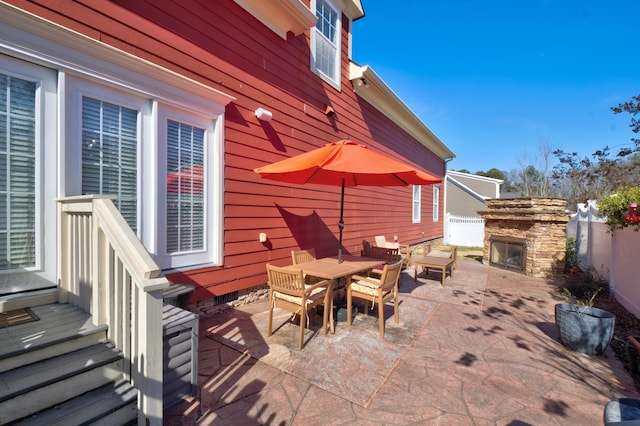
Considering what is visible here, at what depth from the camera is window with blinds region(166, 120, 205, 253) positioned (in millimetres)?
3443

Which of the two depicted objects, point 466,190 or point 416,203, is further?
point 466,190

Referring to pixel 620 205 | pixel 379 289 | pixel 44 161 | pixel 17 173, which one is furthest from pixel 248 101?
pixel 620 205

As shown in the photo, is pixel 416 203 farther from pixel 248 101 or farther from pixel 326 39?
pixel 248 101

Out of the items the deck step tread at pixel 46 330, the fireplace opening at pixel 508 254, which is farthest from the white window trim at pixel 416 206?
the deck step tread at pixel 46 330

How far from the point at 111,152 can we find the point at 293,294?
2.38m

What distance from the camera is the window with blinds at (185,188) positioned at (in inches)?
136

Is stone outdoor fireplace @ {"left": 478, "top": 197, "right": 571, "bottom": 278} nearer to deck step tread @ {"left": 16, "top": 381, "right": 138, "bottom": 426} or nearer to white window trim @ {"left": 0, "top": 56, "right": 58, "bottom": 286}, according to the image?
deck step tread @ {"left": 16, "top": 381, "right": 138, "bottom": 426}

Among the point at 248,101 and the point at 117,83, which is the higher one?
the point at 248,101

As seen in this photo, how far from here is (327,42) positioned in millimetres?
6203

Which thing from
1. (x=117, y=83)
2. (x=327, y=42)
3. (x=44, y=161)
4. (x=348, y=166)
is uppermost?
(x=327, y=42)

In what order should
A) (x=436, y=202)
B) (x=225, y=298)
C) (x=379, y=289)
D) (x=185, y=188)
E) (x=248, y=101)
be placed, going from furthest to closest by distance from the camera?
(x=436, y=202) → (x=248, y=101) → (x=225, y=298) → (x=185, y=188) → (x=379, y=289)

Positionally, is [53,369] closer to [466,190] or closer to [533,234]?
[533,234]

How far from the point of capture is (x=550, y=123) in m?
19.1

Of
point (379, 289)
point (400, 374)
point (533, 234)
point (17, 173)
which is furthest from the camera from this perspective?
point (533, 234)
